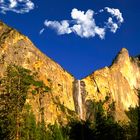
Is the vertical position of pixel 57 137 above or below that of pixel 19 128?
above

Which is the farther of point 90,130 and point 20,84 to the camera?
point 90,130

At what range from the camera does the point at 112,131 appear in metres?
161

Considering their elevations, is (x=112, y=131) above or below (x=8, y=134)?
above

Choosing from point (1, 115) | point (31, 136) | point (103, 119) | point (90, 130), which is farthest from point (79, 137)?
point (1, 115)

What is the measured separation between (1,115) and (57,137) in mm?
97285

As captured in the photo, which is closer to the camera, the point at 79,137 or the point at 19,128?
the point at 19,128

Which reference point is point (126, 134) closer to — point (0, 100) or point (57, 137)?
point (57, 137)

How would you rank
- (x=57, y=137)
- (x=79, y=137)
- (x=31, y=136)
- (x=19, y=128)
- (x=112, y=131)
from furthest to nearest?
(x=79, y=137) → (x=57, y=137) → (x=112, y=131) → (x=31, y=136) → (x=19, y=128)

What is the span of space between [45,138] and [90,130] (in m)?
34.6

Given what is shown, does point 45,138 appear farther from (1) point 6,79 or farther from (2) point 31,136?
(1) point 6,79

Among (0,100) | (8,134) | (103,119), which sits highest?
(103,119)

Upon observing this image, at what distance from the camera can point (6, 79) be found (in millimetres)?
86625

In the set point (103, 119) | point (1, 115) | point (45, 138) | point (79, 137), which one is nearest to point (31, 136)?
point (45, 138)

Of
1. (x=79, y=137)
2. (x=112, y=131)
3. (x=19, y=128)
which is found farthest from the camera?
(x=79, y=137)
